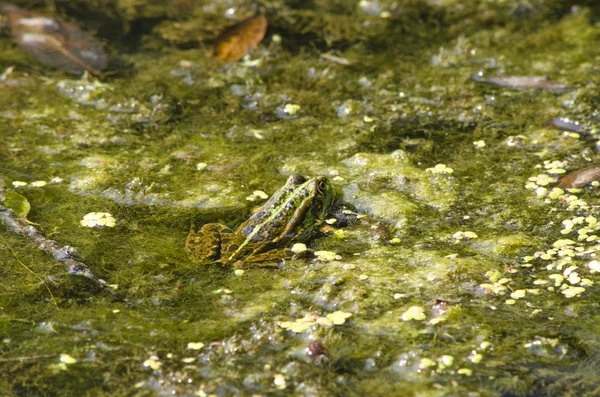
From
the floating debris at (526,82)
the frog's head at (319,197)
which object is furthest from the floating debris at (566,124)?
the frog's head at (319,197)

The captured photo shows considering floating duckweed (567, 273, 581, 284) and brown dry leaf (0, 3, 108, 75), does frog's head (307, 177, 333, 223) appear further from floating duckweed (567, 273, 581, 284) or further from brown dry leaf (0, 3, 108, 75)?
brown dry leaf (0, 3, 108, 75)

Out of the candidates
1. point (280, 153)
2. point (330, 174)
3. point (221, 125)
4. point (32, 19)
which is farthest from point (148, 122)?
point (32, 19)

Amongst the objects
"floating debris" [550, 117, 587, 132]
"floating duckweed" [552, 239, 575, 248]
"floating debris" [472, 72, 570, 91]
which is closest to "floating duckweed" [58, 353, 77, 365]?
"floating duckweed" [552, 239, 575, 248]

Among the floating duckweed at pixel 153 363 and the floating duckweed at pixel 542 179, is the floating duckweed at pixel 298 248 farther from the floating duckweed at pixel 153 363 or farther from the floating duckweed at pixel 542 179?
the floating duckweed at pixel 542 179

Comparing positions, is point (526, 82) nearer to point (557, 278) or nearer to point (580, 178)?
point (580, 178)

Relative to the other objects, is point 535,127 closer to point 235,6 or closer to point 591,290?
point 591,290

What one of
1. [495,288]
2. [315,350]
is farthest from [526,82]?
[315,350]
